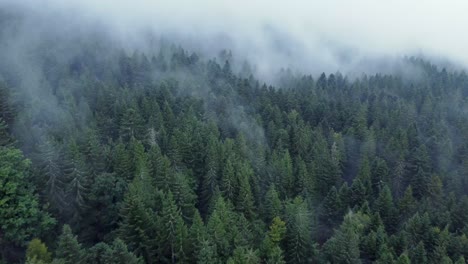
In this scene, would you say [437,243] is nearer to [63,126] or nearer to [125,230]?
[125,230]

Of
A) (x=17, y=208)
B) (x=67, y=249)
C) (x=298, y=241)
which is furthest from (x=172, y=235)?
(x=17, y=208)

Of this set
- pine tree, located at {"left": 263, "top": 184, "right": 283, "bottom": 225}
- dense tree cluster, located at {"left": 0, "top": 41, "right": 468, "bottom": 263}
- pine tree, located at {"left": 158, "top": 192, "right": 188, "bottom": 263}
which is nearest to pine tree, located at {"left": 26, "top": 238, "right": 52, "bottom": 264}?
dense tree cluster, located at {"left": 0, "top": 41, "right": 468, "bottom": 263}

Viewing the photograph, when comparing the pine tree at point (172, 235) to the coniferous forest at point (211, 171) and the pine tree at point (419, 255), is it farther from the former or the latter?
the pine tree at point (419, 255)

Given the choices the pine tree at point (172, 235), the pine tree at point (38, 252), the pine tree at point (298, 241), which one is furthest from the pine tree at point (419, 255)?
the pine tree at point (38, 252)

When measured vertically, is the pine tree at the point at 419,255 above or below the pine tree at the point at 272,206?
above

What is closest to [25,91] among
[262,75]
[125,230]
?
[125,230]

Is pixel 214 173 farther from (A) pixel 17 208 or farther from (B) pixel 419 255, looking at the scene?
(B) pixel 419 255
